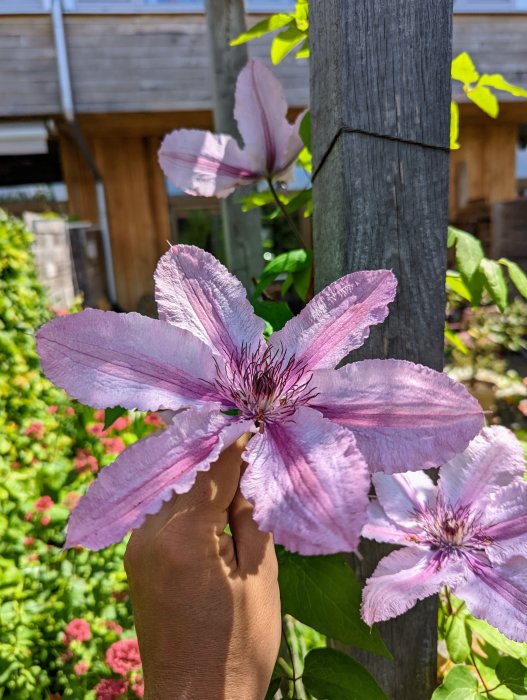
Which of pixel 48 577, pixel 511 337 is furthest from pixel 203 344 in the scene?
Answer: pixel 511 337

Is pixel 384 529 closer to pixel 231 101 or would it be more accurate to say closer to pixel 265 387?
pixel 265 387

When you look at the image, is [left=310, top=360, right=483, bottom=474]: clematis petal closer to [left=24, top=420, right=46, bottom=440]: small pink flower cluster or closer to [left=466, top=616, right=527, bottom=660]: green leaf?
[left=466, top=616, right=527, bottom=660]: green leaf

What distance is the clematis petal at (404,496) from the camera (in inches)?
30.3

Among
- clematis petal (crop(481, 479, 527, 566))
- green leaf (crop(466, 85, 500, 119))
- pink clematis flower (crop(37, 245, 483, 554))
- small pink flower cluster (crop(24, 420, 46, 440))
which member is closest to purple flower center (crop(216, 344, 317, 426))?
pink clematis flower (crop(37, 245, 483, 554))

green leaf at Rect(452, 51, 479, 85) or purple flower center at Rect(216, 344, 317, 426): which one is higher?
green leaf at Rect(452, 51, 479, 85)

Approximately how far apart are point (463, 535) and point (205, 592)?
1.29ft

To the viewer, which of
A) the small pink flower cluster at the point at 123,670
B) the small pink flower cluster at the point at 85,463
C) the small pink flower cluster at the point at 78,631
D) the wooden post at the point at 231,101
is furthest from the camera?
the small pink flower cluster at the point at 85,463

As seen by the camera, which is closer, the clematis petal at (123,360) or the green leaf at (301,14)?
the clematis petal at (123,360)

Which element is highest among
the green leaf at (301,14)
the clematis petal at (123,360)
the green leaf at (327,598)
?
the green leaf at (301,14)

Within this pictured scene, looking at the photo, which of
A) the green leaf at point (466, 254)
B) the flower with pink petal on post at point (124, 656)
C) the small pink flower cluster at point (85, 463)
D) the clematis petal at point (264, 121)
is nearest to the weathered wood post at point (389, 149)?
the clematis petal at point (264, 121)

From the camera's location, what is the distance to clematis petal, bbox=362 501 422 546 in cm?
73

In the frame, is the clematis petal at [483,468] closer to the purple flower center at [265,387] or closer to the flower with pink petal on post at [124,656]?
the purple flower center at [265,387]

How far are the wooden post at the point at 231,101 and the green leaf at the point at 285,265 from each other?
1069 millimetres

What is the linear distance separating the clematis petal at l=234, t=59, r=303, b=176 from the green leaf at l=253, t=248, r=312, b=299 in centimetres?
16
